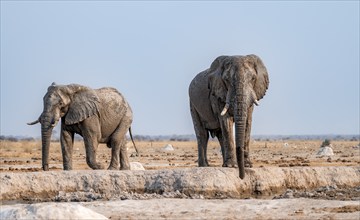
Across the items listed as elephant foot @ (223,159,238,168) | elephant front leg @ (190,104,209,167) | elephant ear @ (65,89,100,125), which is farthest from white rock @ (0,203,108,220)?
elephant front leg @ (190,104,209,167)

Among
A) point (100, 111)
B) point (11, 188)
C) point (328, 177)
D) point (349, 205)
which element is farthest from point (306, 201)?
point (100, 111)

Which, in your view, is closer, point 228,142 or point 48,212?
A: point 48,212

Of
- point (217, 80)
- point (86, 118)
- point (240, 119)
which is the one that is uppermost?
point (217, 80)

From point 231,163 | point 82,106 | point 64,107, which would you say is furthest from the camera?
point 82,106

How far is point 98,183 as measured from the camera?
2061 cm

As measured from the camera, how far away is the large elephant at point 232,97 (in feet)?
68.2

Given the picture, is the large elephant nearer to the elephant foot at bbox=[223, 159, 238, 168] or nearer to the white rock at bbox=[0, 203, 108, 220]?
the elephant foot at bbox=[223, 159, 238, 168]

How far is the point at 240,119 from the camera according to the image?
20.7 m

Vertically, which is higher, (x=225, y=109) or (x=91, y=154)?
(x=225, y=109)

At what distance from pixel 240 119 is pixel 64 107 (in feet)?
18.4

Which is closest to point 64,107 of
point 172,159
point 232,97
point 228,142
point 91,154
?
point 91,154

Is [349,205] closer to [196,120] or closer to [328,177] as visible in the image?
[328,177]

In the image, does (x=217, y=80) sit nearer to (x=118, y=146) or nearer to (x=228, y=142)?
(x=228, y=142)

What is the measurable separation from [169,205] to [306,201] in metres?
2.83
